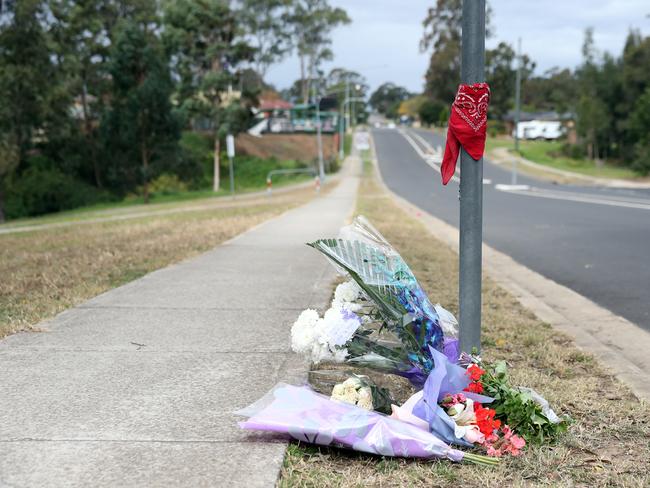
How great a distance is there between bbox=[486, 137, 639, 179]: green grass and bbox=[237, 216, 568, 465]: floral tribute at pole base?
4611 cm

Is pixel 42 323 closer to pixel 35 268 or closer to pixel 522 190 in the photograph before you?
pixel 35 268

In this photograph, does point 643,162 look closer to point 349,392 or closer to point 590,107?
point 590,107

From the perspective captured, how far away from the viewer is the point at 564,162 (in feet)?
201

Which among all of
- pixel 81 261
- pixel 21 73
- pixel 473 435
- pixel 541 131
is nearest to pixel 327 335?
pixel 473 435

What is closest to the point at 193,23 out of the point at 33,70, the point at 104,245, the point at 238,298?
the point at 33,70

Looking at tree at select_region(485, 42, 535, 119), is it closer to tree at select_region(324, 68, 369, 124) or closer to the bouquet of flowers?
tree at select_region(324, 68, 369, 124)

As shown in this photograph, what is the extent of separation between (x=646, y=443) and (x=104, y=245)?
404 inches

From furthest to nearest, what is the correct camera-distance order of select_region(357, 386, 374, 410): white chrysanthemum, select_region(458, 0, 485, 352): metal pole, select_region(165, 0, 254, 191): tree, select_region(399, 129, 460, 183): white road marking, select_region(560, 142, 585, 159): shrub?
select_region(399, 129, 460, 183): white road marking → select_region(560, 142, 585, 159): shrub → select_region(165, 0, 254, 191): tree → select_region(458, 0, 485, 352): metal pole → select_region(357, 386, 374, 410): white chrysanthemum

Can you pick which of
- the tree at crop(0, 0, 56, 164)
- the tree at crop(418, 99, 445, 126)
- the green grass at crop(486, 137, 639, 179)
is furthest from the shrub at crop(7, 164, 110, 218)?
the tree at crop(418, 99, 445, 126)

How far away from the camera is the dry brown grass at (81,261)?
682 centimetres

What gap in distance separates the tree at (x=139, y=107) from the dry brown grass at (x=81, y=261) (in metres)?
27.8

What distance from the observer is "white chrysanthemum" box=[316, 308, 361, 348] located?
12.1 feet

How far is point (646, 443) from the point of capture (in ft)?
11.6

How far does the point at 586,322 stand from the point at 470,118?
12.1 feet
